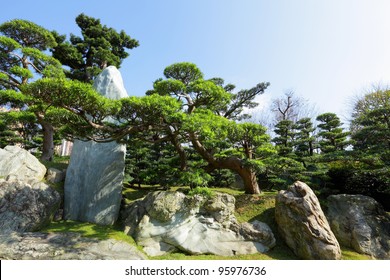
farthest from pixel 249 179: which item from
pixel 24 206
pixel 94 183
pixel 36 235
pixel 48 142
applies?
pixel 48 142

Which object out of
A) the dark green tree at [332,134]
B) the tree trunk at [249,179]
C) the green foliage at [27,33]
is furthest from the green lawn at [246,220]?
the green foliage at [27,33]

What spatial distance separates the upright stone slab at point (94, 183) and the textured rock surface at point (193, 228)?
2.80ft

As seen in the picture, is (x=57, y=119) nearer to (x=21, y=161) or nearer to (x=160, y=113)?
(x=160, y=113)

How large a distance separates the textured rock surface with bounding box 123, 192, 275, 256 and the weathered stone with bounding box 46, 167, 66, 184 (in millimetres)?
3151

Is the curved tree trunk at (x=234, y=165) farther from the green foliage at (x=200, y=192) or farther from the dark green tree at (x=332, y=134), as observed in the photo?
the dark green tree at (x=332, y=134)

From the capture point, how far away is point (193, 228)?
6.15 metres

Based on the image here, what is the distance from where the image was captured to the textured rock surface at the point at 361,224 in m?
6.14

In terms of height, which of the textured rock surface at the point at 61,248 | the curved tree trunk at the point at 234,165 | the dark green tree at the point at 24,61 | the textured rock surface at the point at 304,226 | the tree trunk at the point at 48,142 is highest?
the dark green tree at the point at 24,61

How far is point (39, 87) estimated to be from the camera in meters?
4.68

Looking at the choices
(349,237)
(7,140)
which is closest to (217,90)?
(349,237)

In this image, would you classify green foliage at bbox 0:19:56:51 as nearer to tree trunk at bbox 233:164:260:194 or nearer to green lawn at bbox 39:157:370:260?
green lawn at bbox 39:157:370:260

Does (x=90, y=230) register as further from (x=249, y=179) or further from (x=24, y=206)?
(x=249, y=179)

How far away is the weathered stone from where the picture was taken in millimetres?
7912
